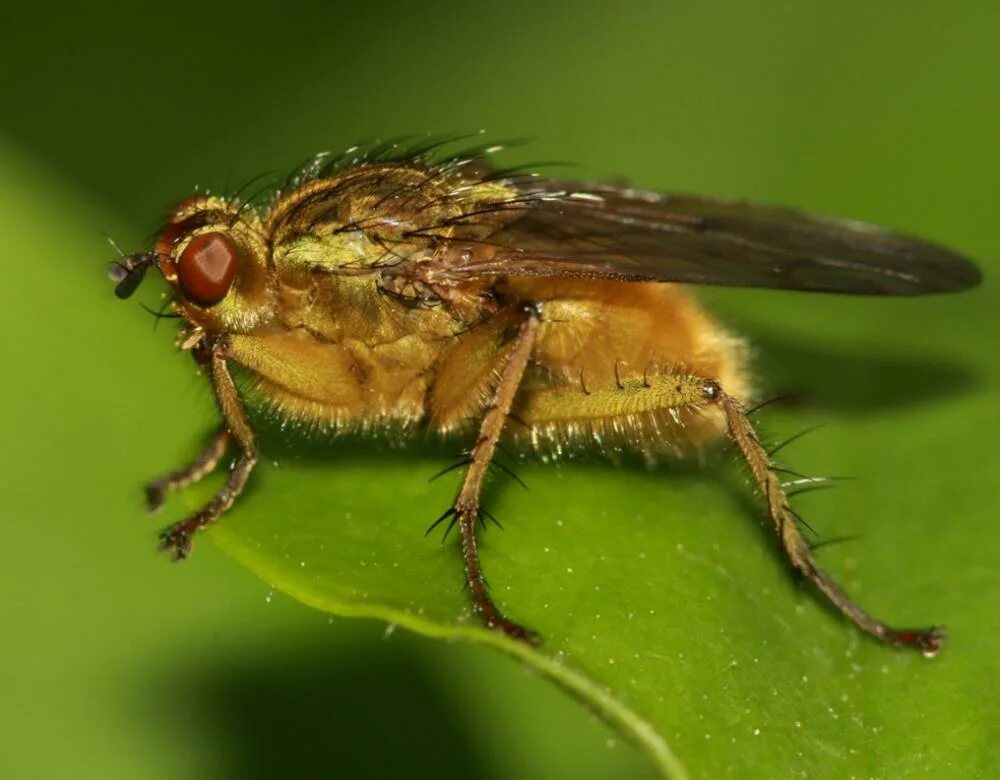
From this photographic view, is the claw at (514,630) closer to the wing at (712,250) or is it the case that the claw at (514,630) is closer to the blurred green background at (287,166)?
the blurred green background at (287,166)

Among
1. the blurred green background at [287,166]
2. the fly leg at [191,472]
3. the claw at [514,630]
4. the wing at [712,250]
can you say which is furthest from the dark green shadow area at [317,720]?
the claw at [514,630]

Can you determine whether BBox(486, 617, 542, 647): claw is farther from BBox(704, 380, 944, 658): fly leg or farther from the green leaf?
BBox(704, 380, 944, 658): fly leg

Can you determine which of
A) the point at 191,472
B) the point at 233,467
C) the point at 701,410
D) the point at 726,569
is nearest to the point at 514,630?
the point at 726,569

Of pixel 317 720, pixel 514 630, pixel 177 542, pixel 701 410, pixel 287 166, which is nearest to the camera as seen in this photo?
pixel 514 630

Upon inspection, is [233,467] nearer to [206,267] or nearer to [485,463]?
[206,267]

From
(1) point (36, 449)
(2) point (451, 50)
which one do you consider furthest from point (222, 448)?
(2) point (451, 50)
